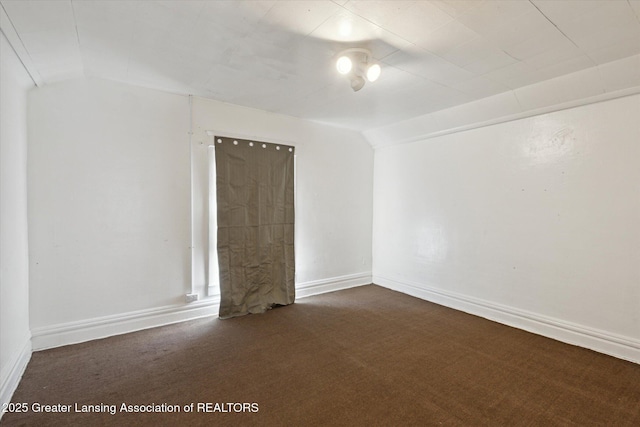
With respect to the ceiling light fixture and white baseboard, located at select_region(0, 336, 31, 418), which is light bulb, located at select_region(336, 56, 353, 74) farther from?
white baseboard, located at select_region(0, 336, 31, 418)

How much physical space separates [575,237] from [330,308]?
105 inches

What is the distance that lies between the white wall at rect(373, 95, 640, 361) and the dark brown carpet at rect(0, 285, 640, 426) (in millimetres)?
→ 343

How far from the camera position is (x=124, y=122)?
2.90 m

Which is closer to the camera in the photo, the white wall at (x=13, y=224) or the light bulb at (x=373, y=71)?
the white wall at (x=13, y=224)

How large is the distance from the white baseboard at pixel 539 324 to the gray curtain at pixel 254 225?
1959 mm

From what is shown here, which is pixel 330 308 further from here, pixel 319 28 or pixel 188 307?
pixel 319 28

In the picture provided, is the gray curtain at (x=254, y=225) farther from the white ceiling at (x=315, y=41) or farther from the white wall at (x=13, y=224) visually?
the white wall at (x=13, y=224)

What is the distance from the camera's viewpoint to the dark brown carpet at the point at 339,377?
1.79 meters

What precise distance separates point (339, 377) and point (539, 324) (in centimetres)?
226

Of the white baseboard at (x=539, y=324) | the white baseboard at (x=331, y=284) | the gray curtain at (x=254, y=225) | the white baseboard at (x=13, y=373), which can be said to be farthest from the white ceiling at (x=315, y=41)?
the white baseboard at (x=331, y=284)

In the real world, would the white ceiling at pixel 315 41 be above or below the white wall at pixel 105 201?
above

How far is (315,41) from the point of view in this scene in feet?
6.83

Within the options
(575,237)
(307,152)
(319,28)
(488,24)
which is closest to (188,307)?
(307,152)

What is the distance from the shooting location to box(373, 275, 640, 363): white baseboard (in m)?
2.49
